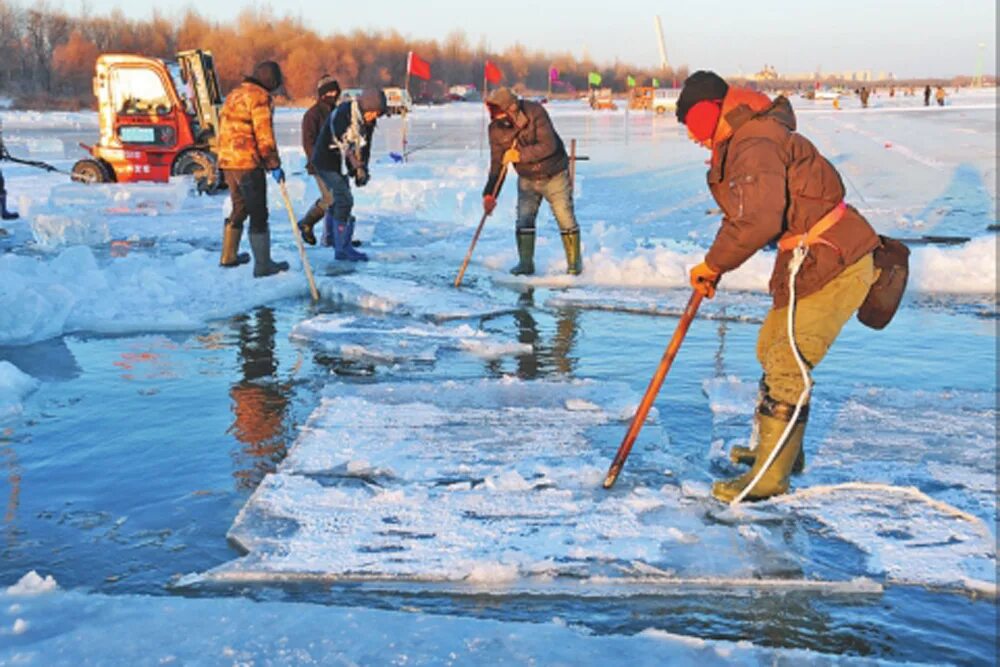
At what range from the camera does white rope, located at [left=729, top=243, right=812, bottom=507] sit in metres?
3.61

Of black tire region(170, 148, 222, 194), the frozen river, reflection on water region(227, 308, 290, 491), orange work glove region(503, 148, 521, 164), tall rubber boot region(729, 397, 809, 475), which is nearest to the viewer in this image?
the frozen river

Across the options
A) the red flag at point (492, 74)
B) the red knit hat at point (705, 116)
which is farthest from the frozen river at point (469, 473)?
the red flag at point (492, 74)

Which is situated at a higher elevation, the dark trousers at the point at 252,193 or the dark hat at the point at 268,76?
the dark hat at the point at 268,76

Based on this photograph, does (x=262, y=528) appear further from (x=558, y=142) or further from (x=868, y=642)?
(x=558, y=142)

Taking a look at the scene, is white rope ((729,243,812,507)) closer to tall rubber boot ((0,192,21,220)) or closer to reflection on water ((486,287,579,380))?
reflection on water ((486,287,579,380))

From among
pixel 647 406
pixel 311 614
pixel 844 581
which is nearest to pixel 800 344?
pixel 647 406

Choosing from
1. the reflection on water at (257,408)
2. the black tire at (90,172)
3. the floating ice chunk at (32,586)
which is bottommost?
the reflection on water at (257,408)

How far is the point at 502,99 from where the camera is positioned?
8242 millimetres

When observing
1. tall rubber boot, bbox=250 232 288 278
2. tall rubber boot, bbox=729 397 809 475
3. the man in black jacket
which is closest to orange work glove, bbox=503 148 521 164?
the man in black jacket

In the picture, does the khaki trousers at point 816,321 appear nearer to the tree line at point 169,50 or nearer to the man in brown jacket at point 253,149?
the man in brown jacket at point 253,149

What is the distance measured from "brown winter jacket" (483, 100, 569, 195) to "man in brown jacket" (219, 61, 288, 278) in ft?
6.32

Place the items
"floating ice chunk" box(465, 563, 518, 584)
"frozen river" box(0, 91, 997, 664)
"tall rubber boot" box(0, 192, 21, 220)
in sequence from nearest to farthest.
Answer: "frozen river" box(0, 91, 997, 664) → "floating ice chunk" box(465, 563, 518, 584) → "tall rubber boot" box(0, 192, 21, 220)

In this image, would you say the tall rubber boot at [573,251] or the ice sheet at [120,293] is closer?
the ice sheet at [120,293]

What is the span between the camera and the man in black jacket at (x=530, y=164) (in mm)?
8359
